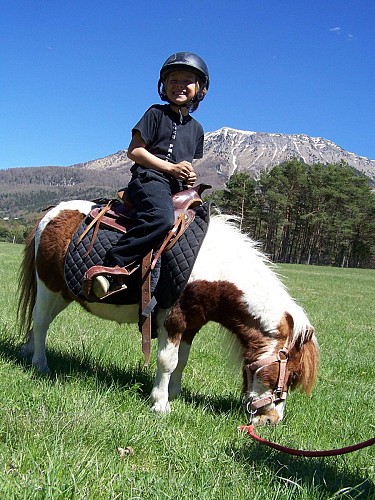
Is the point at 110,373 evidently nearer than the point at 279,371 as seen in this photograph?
No

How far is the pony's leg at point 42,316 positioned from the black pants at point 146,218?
3.50ft

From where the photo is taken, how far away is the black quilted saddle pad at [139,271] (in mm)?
4148

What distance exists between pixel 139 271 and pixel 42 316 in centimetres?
145

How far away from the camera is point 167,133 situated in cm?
436

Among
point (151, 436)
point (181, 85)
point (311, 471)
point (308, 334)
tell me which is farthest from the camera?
point (181, 85)

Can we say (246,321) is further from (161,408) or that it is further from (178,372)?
(161,408)

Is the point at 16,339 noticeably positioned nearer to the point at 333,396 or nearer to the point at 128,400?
the point at 128,400

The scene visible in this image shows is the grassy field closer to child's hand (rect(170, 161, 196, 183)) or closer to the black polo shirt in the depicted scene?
child's hand (rect(170, 161, 196, 183))

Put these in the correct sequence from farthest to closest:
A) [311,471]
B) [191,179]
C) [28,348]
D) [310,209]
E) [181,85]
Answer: [310,209]
[28,348]
[191,179]
[181,85]
[311,471]

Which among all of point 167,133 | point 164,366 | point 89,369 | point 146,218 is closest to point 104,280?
point 146,218

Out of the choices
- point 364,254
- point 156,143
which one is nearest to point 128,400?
point 156,143

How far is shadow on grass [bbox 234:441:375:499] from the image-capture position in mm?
2859

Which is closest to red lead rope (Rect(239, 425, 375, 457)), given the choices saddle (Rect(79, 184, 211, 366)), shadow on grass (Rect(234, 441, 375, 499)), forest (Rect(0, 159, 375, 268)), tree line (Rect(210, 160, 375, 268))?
shadow on grass (Rect(234, 441, 375, 499))

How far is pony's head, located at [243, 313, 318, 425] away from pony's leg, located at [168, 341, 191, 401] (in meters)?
0.68
